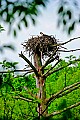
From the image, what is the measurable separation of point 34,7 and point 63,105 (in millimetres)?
7269

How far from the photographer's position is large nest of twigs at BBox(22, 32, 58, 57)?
730 centimetres

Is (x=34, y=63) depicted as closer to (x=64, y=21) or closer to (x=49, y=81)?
(x=64, y=21)

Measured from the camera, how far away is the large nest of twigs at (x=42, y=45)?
7301 mm

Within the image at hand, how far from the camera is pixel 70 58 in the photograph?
6.90 m

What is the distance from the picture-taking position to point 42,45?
734 centimetres

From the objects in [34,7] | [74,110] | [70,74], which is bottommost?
[74,110]

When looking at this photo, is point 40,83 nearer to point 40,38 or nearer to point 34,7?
point 40,38

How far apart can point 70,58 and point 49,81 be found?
17.1ft

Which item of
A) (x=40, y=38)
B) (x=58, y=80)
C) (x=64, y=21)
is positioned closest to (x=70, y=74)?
(x=58, y=80)

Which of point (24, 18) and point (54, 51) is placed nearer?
point (24, 18)

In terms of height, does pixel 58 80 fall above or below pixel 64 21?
below

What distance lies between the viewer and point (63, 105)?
10.0 metres

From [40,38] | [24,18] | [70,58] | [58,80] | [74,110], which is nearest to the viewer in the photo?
[24,18]

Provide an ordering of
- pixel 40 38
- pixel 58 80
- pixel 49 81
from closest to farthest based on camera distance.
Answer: pixel 40 38, pixel 58 80, pixel 49 81
